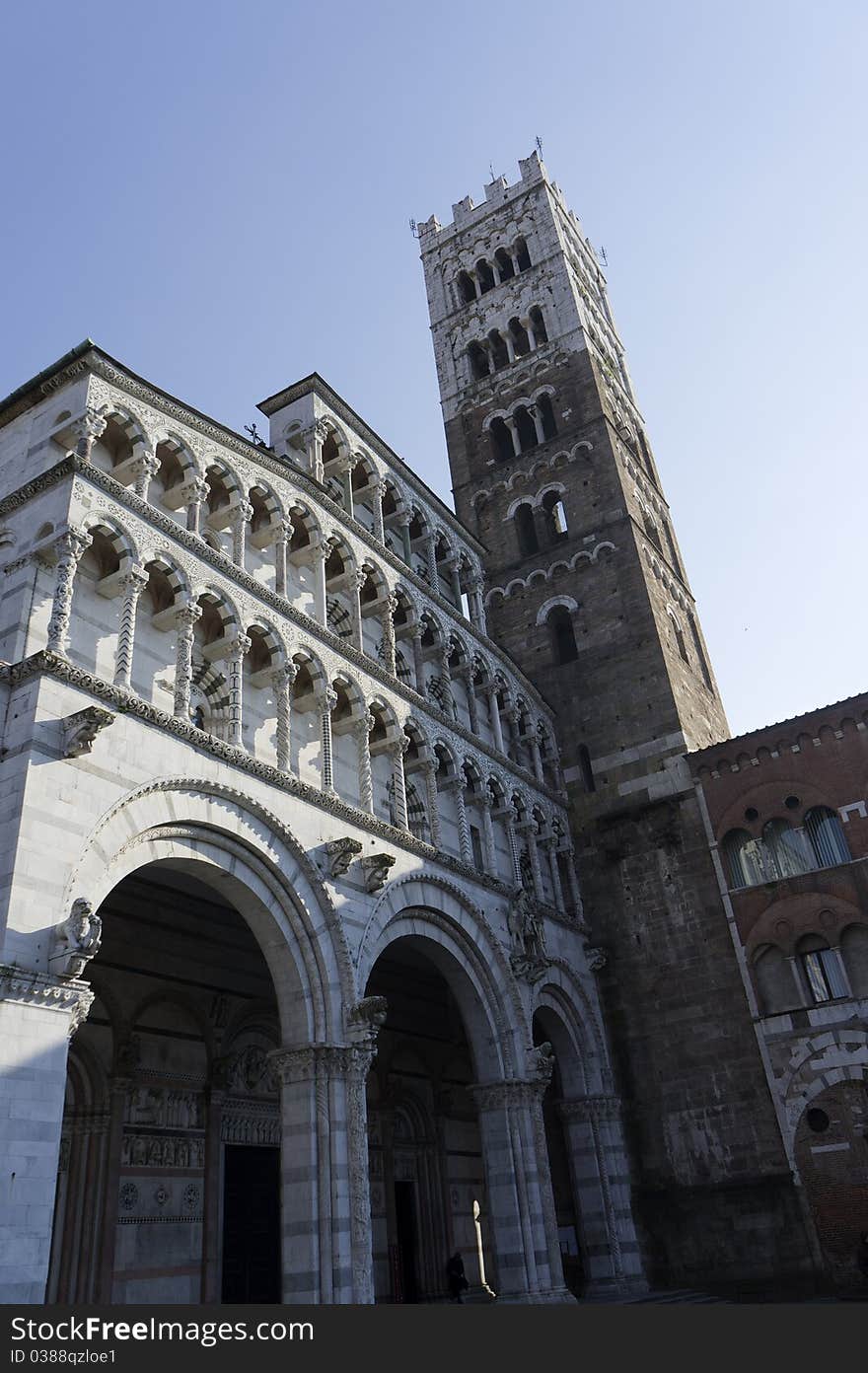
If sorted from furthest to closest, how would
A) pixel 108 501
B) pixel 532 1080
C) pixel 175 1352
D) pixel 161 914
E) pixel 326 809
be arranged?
pixel 532 1080 → pixel 161 914 → pixel 326 809 → pixel 108 501 → pixel 175 1352

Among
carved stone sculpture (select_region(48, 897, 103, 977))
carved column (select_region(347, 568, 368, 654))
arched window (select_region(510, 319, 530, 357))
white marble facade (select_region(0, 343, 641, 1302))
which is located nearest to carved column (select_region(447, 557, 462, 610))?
white marble facade (select_region(0, 343, 641, 1302))

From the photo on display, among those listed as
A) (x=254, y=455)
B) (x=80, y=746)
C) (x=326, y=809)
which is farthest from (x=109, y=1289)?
(x=254, y=455)

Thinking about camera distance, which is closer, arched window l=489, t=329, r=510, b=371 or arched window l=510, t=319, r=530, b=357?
arched window l=510, t=319, r=530, b=357

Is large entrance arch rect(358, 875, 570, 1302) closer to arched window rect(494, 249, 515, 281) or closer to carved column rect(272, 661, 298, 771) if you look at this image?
carved column rect(272, 661, 298, 771)

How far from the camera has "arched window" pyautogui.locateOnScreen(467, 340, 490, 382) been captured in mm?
36031

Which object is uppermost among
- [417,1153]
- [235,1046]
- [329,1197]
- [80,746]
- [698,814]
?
[698,814]

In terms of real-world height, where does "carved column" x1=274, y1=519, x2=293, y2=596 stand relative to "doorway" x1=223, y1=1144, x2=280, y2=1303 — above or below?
above

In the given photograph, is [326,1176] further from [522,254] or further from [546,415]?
[522,254]

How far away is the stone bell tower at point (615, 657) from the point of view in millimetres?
21484

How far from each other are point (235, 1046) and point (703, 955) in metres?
10.9

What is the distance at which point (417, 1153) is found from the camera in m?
22.4

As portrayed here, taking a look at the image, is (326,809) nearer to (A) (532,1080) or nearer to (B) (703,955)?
(A) (532,1080)

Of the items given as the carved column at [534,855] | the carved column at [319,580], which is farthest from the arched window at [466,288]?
the carved column at [534,855]

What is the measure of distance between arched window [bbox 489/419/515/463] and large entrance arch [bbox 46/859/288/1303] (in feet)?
66.7
